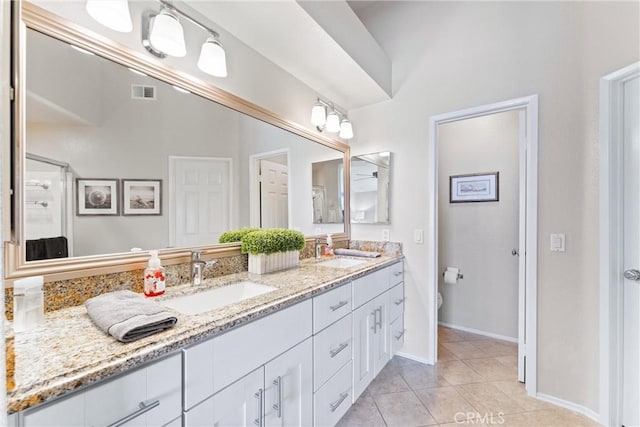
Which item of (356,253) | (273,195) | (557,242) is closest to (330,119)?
(273,195)

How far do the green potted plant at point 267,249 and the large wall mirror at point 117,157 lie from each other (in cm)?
14

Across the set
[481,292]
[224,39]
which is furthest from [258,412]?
[481,292]

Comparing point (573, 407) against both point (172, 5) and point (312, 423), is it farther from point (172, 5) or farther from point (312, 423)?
point (172, 5)

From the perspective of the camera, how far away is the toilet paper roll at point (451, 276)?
288cm

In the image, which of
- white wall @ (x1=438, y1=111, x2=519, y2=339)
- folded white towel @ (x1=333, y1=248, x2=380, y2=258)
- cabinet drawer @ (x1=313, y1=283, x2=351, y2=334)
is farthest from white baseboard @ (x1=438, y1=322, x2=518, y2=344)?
cabinet drawer @ (x1=313, y1=283, x2=351, y2=334)

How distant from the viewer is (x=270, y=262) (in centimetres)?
164

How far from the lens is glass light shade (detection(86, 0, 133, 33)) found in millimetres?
1011

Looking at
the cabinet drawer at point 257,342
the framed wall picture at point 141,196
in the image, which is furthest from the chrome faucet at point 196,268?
the cabinet drawer at point 257,342

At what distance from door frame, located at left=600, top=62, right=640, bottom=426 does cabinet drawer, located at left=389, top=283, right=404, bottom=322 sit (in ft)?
3.94

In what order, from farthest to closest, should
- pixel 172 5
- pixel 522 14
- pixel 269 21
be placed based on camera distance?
pixel 522 14 < pixel 269 21 < pixel 172 5

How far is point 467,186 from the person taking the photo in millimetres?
2906

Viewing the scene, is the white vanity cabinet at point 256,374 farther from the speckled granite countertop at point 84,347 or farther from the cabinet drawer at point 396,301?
the cabinet drawer at point 396,301

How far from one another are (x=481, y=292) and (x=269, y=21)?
2.96m

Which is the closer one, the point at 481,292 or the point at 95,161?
the point at 95,161
